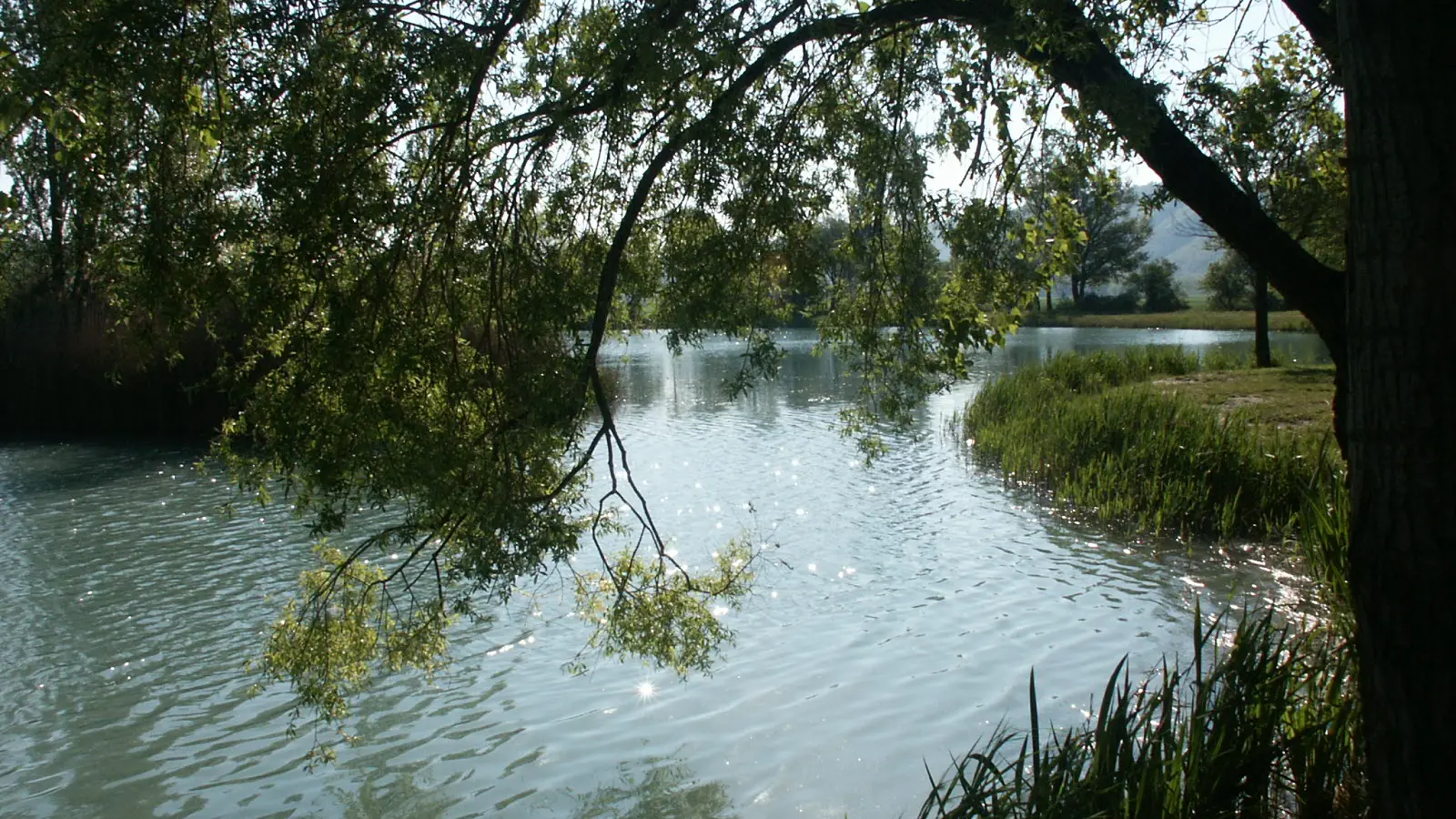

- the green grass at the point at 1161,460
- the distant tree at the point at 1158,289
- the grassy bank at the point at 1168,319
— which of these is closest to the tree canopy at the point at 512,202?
the green grass at the point at 1161,460

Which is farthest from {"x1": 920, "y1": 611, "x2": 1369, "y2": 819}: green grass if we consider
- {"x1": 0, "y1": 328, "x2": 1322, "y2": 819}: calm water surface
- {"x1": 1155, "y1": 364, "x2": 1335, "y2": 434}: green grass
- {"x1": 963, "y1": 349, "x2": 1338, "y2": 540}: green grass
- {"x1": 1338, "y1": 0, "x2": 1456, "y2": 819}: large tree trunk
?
{"x1": 1155, "y1": 364, "x2": 1335, "y2": 434}: green grass

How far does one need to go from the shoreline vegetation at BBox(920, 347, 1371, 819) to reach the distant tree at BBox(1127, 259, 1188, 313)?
48.6m

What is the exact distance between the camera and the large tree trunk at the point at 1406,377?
3236 mm

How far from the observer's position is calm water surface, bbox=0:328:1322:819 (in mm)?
6145

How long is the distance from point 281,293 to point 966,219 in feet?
11.7

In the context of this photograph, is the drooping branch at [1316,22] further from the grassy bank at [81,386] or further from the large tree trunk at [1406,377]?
the grassy bank at [81,386]

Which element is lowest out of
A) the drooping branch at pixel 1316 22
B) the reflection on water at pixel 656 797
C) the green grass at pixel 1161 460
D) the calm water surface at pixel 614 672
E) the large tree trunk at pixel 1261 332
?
the reflection on water at pixel 656 797

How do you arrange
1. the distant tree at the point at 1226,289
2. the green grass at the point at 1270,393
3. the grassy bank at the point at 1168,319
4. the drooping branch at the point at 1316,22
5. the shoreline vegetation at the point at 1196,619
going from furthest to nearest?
the distant tree at the point at 1226,289 < the grassy bank at the point at 1168,319 < the green grass at the point at 1270,393 < the drooping branch at the point at 1316,22 < the shoreline vegetation at the point at 1196,619

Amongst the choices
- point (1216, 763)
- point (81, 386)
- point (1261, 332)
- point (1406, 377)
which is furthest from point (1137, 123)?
point (81, 386)

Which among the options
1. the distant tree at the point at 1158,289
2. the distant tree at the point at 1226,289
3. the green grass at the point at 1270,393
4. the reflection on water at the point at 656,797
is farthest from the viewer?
the distant tree at the point at 1158,289

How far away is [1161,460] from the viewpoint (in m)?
11.7

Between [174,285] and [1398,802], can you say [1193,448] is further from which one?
[174,285]

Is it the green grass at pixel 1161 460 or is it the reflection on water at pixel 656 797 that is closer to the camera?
the reflection on water at pixel 656 797

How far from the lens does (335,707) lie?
19.5 feet
